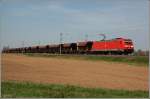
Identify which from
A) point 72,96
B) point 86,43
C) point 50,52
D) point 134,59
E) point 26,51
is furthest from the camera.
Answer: point 26,51

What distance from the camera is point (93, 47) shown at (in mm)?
50438

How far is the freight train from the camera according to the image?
43188mm

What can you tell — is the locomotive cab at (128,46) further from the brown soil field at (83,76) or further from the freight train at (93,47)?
the brown soil field at (83,76)

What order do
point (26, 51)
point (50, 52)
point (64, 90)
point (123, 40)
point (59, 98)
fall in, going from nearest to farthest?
point (59, 98) → point (64, 90) → point (123, 40) → point (50, 52) → point (26, 51)

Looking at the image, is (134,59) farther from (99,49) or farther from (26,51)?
(26,51)

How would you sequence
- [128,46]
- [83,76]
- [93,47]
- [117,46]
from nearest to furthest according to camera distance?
[83,76], [128,46], [117,46], [93,47]

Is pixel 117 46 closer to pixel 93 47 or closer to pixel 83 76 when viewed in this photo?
pixel 93 47

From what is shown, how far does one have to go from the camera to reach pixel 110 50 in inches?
1774

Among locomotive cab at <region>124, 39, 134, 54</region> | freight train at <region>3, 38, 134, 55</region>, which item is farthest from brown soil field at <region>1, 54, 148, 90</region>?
freight train at <region>3, 38, 134, 55</region>

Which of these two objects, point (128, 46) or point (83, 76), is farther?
point (128, 46)

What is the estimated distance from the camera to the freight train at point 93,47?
43188 millimetres

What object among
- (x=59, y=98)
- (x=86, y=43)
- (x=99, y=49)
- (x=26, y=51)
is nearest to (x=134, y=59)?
(x=99, y=49)

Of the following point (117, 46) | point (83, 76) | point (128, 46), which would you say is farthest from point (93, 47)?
point (83, 76)

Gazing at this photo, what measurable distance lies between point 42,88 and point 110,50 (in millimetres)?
32444
